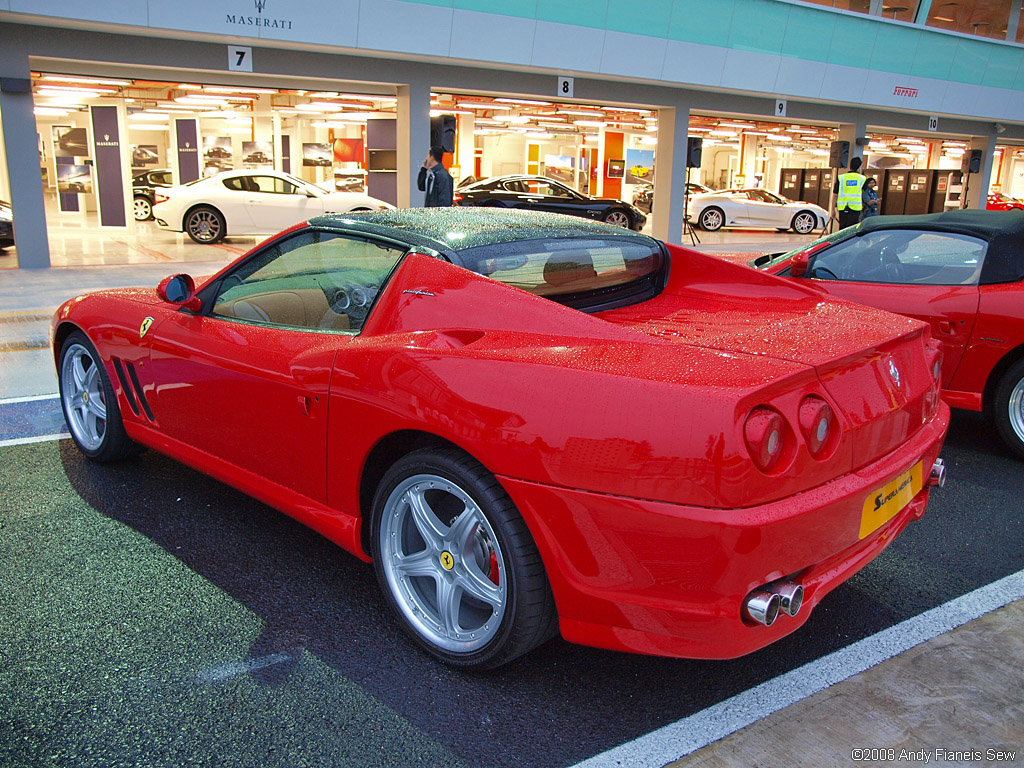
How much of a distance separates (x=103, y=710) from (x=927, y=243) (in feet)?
16.1

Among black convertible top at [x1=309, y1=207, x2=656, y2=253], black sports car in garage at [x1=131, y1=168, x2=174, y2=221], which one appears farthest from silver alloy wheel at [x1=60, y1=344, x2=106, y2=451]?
black sports car in garage at [x1=131, y1=168, x2=174, y2=221]

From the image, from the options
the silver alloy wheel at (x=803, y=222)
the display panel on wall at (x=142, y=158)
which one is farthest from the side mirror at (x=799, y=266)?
the display panel on wall at (x=142, y=158)

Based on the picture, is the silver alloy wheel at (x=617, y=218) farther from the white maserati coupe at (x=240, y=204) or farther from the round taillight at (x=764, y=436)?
the round taillight at (x=764, y=436)

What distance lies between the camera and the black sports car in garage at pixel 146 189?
2303 cm

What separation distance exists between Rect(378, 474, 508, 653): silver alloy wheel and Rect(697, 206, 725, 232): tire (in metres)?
23.9

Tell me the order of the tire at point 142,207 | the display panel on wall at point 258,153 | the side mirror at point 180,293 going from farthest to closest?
1. the display panel on wall at point 258,153
2. the tire at point 142,207
3. the side mirror at point 180,293

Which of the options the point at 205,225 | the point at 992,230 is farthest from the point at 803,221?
the point at 992,230

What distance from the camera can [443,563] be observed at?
103 inches

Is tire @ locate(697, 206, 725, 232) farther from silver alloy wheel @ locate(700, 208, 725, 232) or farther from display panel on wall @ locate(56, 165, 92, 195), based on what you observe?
display panel on wall @ locate(56, 165, 92, 195)

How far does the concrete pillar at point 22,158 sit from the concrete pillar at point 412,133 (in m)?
6.30

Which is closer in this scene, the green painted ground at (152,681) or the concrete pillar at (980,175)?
the green painted ground at (152,681)

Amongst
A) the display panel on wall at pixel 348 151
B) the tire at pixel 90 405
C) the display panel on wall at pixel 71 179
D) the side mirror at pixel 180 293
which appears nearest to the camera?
the side mirror at pixel 180 293

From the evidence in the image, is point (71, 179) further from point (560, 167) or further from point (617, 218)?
point (560, 167)

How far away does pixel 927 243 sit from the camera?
5145mm
